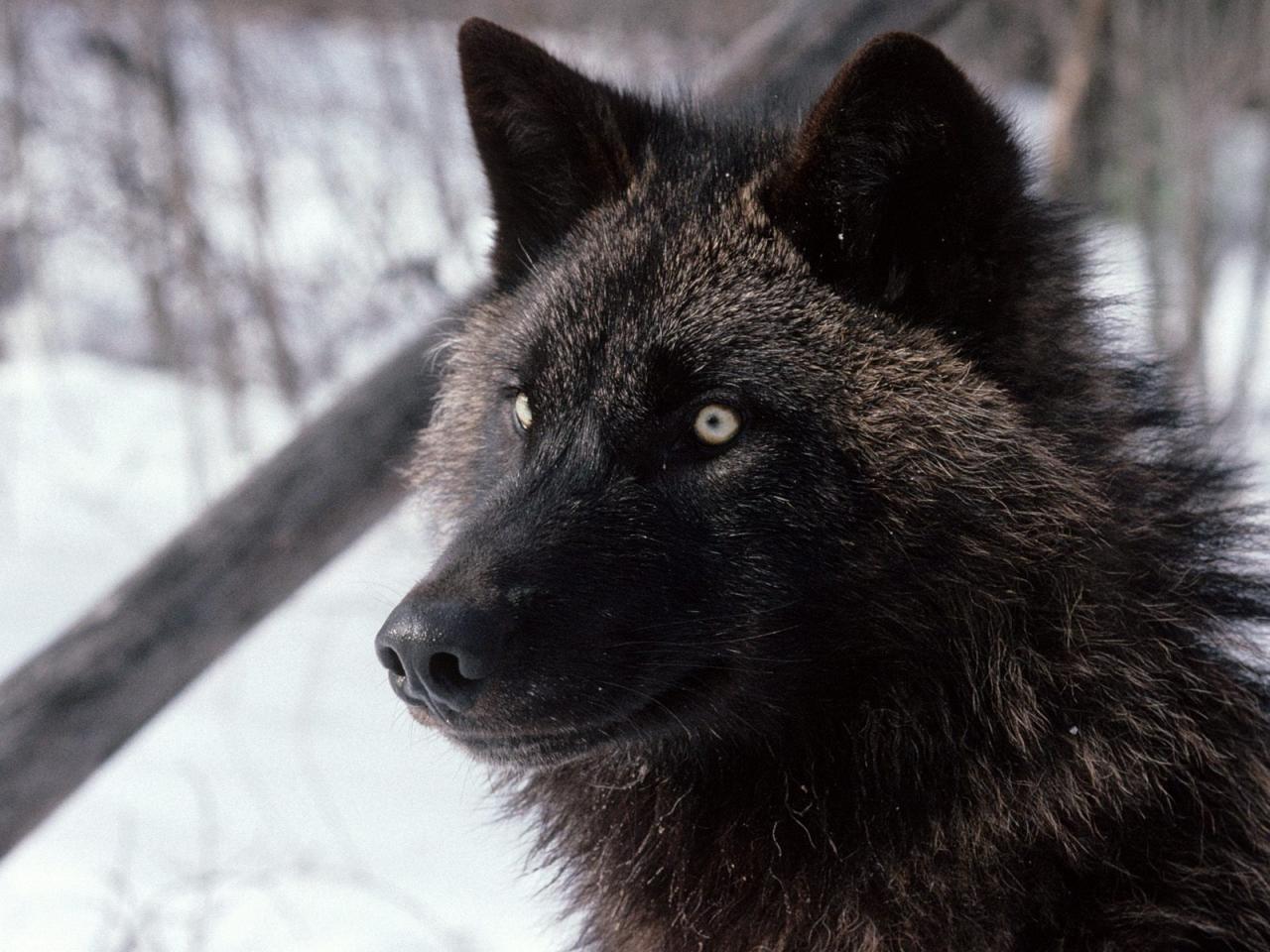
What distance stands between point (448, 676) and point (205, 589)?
1.82 metres

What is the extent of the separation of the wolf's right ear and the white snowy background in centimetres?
83

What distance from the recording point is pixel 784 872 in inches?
104

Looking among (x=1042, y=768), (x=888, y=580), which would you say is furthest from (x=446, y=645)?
(x=1042, y=768)

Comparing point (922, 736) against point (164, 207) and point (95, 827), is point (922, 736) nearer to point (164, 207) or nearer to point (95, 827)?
point (95, 827)

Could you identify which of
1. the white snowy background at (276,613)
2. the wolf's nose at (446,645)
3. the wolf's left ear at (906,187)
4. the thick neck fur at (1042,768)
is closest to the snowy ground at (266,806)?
the white snowy background at (276,613)

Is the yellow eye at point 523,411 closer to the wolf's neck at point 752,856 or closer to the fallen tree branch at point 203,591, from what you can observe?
the wolf's neck at point 752,856

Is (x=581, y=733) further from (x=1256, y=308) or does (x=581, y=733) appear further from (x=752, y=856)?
(x=1256, y=308)

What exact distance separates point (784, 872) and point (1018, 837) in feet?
1.52

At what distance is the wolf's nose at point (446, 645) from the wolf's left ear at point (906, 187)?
1.02m

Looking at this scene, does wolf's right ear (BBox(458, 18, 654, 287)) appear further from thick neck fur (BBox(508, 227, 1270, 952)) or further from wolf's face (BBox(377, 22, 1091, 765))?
thick neck fur (BBox(508, 227, 1270, 952))

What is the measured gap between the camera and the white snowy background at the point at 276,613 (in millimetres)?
A: 4281

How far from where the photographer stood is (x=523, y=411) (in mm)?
2867

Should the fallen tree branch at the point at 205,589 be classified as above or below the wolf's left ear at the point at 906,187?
below

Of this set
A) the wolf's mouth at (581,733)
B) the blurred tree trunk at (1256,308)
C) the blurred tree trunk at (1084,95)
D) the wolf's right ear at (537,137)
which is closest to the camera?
the wolf's mouth at (581,733)
